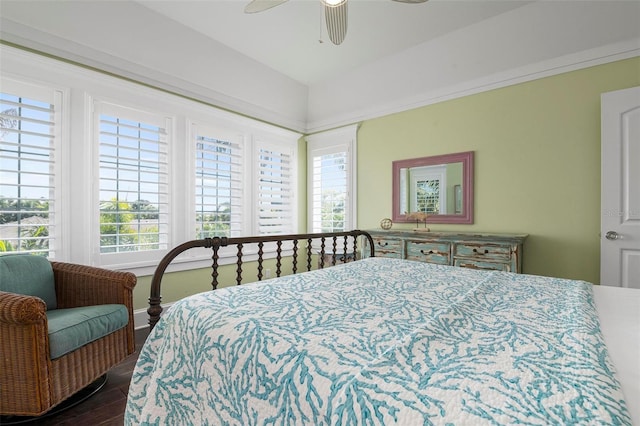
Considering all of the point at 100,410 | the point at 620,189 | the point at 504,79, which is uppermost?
the point at 504,79

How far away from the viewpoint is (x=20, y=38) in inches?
92.2

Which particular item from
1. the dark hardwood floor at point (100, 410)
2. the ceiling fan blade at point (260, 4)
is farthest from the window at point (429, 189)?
the dark hardwood floor at point (100, 410)

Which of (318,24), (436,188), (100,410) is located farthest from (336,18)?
(100,410)

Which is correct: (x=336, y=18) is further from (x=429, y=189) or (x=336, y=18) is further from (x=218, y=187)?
(x=218, y=187)

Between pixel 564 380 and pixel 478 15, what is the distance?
3272 millimetres

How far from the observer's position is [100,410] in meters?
1.72

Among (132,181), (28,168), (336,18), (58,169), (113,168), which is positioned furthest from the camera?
(132,181)

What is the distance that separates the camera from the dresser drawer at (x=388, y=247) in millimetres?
3289

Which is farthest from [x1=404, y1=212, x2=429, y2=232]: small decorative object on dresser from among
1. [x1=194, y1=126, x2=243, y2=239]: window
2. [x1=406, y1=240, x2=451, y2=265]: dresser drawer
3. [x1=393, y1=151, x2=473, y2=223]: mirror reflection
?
[x1=194, y1=126, x2=243, y2=239]: window

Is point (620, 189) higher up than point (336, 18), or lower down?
lower down

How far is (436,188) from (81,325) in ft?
10.7

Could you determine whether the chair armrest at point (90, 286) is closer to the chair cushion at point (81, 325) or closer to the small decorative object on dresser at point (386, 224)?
the chair cushion at point (81, 325)

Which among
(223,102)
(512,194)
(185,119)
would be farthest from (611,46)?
(185,119)

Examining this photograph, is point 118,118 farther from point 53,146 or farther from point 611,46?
point 611,46
